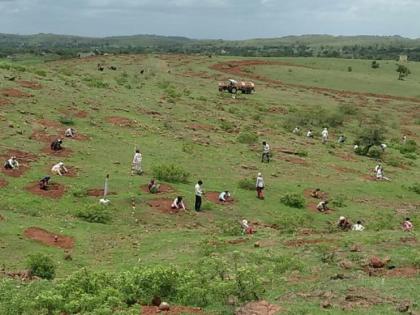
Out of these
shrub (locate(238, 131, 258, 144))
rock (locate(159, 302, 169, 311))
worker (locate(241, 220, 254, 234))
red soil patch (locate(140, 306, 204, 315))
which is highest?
rock (locate(159, 302, 169, 311))

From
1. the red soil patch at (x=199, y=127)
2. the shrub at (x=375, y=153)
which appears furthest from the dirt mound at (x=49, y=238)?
the shrub at (x=375, y=153)

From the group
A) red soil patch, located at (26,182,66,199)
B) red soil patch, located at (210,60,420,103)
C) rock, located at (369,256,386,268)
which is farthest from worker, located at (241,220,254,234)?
red soil patch, located at (210,60,420,103)

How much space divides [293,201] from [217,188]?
3.82 meters

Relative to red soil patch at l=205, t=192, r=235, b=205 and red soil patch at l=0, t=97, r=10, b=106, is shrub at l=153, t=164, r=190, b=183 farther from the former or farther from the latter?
red soil patch at l=0, t=97, r=10, b=106

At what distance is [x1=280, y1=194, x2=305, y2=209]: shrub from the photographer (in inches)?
1193

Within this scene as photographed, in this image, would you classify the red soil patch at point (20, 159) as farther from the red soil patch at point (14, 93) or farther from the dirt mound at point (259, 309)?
the dirt mound at point (259, 309)

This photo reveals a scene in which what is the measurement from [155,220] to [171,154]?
1103cm

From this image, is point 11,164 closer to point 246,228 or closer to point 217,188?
point 217,188

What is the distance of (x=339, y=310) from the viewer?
13.4m

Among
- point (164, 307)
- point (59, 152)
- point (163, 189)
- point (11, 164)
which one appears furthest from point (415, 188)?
point (164, 307)

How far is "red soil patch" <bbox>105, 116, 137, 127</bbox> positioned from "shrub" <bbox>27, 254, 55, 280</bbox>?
23.8 m

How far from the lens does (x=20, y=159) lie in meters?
30.8

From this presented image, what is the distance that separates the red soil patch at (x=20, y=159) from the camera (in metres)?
28.7

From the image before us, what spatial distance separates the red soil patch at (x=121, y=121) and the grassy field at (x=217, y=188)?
14cm
